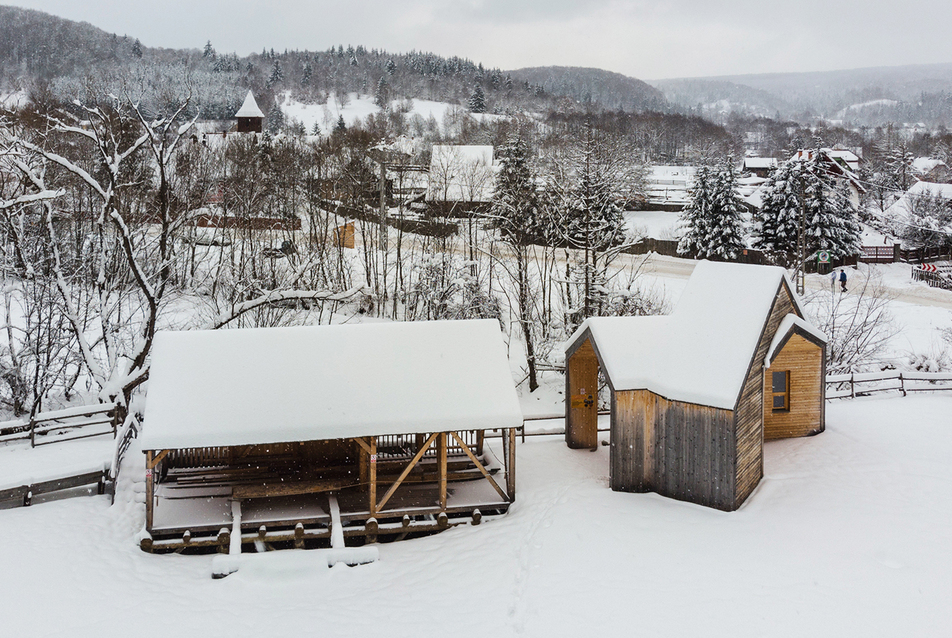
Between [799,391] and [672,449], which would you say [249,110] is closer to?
[799,391]

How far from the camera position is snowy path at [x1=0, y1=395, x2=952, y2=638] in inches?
395

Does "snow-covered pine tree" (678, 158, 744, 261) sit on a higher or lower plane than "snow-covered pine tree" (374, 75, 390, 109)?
lower

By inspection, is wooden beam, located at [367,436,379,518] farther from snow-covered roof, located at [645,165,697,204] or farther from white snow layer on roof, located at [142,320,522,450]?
snow-covered roof, located at [645,165,697,204]

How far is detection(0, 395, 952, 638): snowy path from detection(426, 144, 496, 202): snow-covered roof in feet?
72.5

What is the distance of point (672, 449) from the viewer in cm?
1381

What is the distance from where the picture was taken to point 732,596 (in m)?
10.4

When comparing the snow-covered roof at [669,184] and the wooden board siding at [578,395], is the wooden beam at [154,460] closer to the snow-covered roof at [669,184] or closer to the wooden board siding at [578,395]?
the wooden board siding at [578,395]

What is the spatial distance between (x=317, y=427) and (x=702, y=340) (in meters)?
7.51

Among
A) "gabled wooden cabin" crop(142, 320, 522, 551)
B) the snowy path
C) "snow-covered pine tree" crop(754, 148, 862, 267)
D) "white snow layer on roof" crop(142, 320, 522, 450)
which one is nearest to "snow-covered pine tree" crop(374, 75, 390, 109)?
"snow-covered pine tree" crop(754, 148, 862, 267)

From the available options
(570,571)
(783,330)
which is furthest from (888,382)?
Result: (570,571)

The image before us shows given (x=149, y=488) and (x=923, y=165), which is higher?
(x=923, y=165)

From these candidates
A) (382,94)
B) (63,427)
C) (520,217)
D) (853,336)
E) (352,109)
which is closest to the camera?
(63,427)

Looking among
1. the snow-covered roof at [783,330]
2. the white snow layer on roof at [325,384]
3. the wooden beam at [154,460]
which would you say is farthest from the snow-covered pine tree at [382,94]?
the wooden beam at [154,460]

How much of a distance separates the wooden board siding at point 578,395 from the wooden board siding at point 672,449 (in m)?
2.60
